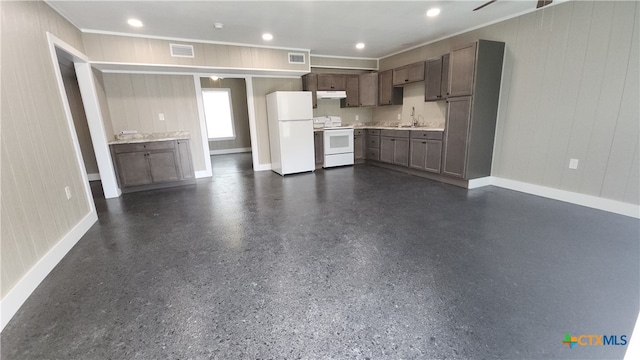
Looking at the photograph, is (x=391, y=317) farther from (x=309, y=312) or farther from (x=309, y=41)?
(x=309, y=41)

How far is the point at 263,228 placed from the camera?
113 inches

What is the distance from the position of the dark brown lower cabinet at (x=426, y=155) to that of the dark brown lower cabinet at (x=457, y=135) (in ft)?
0.53

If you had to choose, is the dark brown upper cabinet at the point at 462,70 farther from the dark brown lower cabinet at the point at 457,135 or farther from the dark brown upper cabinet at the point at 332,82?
the dark brown upper cabinet at the point at 332,82

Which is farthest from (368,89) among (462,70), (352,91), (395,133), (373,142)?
(462,70)

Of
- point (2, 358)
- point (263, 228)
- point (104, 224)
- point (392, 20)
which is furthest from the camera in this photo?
point (392, 20)

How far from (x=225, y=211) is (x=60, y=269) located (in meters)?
1.57

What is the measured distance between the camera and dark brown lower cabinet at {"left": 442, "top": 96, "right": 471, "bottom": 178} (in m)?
3.90

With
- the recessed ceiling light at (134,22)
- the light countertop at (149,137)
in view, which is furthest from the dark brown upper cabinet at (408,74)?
the recessed ceiling light at (134,22)

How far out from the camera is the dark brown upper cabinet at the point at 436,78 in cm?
429

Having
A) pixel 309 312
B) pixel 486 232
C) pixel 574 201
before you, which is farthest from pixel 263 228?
pixel 574 201

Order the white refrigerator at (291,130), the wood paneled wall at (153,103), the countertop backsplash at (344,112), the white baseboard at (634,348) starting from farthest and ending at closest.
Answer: the countertop backsplash at (344,112) → the white refrigerator at (291,130) → the wood paneled wall at (153,103) → the white baseboard at (634,348)

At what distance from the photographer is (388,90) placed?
5.67 m

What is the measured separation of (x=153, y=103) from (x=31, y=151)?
295cm

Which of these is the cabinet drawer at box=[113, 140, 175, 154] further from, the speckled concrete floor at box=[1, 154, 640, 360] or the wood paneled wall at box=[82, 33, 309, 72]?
the speckled concrete floor at box=[1, 154, 640, 360]
